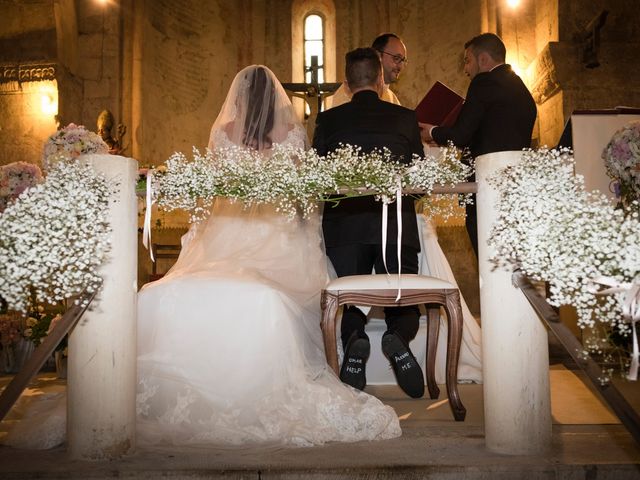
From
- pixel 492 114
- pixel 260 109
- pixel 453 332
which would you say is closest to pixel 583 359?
pixel 453 332

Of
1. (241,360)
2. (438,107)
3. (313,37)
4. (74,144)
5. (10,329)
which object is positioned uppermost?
(313,37)

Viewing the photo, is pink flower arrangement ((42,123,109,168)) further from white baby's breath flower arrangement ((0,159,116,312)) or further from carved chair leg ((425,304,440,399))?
carved chair leg ((425,304,440,399))

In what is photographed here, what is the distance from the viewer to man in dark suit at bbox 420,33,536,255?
4836mm

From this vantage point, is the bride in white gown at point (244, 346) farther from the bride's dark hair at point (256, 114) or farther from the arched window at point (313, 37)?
the arched window at point (313, 37)

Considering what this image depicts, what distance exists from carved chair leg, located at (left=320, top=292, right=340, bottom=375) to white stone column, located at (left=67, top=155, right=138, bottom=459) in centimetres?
104

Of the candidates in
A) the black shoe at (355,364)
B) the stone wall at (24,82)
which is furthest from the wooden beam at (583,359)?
the stone wall at (24,82)

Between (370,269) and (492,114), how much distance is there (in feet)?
4.81

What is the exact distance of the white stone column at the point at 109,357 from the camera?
2.69m

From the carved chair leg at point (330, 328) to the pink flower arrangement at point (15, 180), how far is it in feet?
7.82

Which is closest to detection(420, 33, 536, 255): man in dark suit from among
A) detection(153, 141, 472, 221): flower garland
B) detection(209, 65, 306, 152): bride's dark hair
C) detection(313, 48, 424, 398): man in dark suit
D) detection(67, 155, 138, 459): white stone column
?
detection(313, 48, 424, 398): man in dark suit

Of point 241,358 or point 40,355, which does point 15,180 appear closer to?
point 241,358

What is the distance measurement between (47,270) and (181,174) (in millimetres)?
651

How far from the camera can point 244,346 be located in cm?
343

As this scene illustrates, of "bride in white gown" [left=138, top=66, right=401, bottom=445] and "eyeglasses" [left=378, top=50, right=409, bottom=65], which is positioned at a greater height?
"eyeglasses" [left=378, top=50, right=409, bottom=65]
